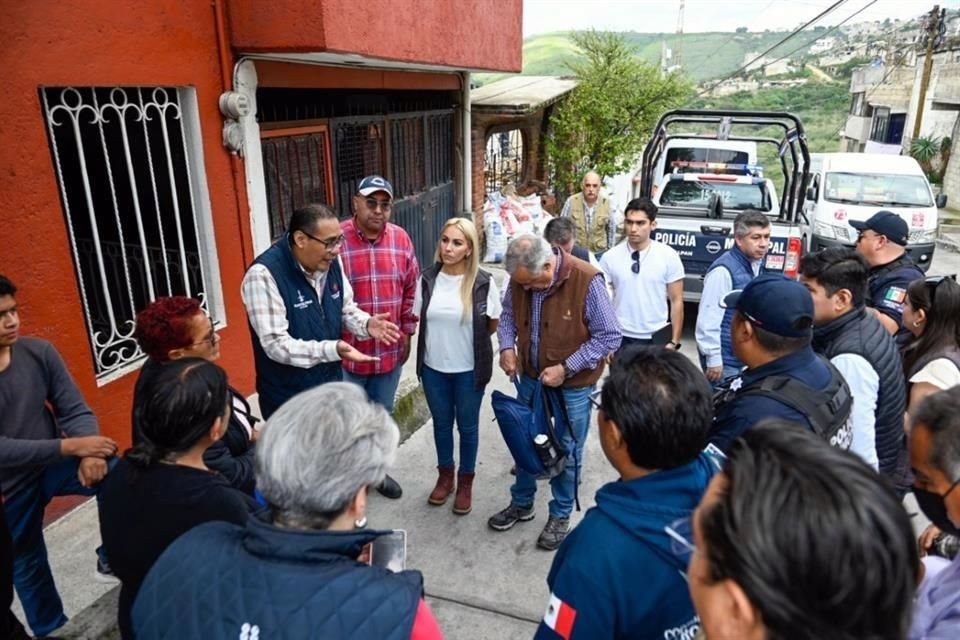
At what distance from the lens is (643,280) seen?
4.14 metres

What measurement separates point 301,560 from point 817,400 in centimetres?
164

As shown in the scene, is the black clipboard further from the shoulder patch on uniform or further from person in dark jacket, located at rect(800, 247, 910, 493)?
person in dark jacket, located at rect(800, 247, 910, 493)

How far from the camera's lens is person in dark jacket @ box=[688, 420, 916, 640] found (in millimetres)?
797

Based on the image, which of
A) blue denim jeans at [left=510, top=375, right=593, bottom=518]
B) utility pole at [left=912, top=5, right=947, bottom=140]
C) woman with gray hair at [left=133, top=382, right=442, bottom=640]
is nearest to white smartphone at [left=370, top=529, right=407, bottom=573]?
woman with gray hair at [left=133, top=382, right=442, bottom=640]

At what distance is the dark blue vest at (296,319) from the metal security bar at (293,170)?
7.35 feet

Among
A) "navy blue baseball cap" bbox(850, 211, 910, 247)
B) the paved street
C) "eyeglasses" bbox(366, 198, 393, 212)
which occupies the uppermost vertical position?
"eyeglasses" bbox(366, 198, 393, 212)

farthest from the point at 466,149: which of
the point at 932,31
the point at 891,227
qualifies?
the point at 932,31

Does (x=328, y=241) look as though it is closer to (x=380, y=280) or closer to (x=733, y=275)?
(x=380, y=280)

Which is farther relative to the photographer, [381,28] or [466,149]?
[466,149]

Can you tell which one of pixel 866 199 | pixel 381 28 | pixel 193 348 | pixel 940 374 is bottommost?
pixel 866 199

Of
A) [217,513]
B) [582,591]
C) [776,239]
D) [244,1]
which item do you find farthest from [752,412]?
[776,239]

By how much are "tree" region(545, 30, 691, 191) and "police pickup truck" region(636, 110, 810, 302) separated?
132 inches

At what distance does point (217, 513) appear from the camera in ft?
5.16

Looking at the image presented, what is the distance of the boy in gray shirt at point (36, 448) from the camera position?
2188 millimetres
